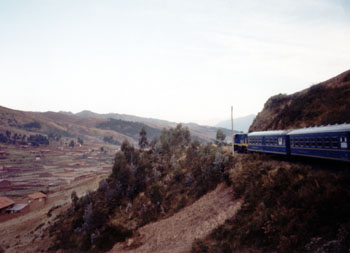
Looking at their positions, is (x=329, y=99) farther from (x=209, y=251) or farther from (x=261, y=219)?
(x=209, y=251)

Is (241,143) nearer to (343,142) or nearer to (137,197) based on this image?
(137,197)

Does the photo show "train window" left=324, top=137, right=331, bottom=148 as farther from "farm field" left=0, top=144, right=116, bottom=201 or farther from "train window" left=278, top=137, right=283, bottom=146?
"farm field" left=0, top=144, right=116, bottom=201

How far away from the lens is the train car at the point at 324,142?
14.7 m

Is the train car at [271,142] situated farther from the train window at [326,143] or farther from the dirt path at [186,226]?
the dirt path at [186,226]

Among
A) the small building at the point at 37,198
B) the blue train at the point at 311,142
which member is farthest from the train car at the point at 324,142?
the small building at the point at 37,198

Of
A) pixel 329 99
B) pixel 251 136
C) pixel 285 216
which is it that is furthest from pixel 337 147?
pixel 329 99

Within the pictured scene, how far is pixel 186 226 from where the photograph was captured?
20.3 metres

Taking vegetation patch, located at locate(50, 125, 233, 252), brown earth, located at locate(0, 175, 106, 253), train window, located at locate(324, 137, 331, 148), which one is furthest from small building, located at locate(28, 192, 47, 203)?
train window, located at locate(324, 137, 331, 148)

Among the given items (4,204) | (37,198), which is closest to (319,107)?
(37,198)

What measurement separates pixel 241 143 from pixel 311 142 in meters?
17.6

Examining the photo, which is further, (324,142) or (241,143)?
(241,143)

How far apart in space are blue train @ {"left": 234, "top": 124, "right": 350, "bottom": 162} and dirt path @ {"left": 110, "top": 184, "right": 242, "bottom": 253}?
278 inches

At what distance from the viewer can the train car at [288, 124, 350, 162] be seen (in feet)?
48.2

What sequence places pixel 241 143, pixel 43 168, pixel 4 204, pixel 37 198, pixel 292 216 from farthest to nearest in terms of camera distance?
pixel 43 168
pixel 37 198
pixel 4 204
pixel 241 143
pixel 292 216
